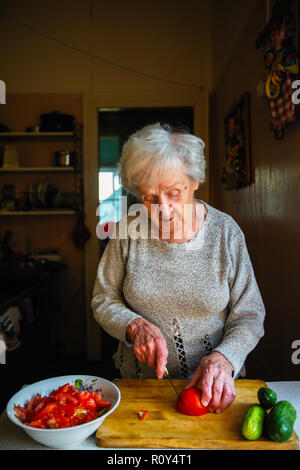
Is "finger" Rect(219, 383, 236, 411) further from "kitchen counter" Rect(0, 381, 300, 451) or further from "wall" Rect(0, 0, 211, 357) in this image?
"wall" Rect(0, 0, 211, 357)

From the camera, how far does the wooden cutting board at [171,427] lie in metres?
0.84

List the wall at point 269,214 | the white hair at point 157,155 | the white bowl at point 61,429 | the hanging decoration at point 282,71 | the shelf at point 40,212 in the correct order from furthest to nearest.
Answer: the shelf at point 40,212 < the wall at point 269,214 < the hanging decoration at point 282,71 < the white hair at point 157,155 < the white bowl at point 61,429

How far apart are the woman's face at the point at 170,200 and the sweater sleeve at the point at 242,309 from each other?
0.18m

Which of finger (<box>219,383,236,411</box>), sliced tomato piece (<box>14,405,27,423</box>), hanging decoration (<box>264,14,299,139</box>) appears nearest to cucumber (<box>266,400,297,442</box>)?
finger (<box>219,383,236,411</box>)

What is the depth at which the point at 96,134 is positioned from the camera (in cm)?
361

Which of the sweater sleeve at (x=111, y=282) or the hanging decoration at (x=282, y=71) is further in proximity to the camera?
the hanging decoration at (x=282, y=71)

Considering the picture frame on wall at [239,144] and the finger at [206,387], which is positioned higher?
the picture frame on wall at [239,144]

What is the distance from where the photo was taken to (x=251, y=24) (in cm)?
218

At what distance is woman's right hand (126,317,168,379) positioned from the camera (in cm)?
105

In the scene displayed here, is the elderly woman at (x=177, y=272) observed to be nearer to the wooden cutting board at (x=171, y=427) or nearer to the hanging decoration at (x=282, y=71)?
the wooden cutting board at (x=171, y=427)

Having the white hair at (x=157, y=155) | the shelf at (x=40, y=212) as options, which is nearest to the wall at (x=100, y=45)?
the shelf at (x=40, y=212)

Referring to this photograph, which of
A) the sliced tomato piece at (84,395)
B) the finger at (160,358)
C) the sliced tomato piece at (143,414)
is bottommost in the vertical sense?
the sliced tomato piece at (143,414)
